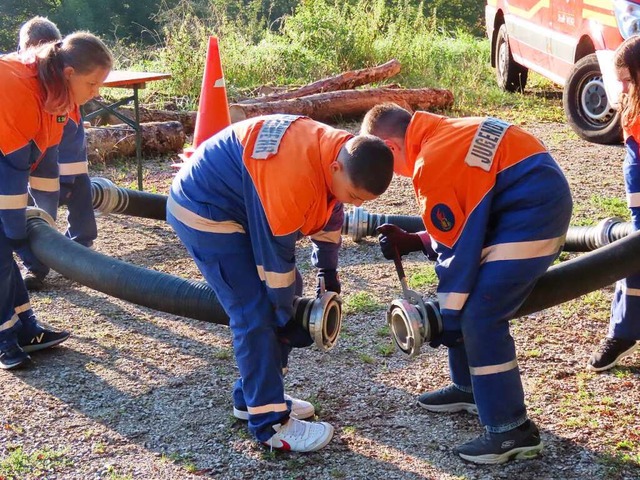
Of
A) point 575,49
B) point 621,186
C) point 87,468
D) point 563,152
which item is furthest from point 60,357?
point 575,49

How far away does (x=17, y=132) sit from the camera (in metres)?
4.31

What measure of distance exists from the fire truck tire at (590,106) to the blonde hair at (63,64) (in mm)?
5781

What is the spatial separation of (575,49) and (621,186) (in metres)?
2.15

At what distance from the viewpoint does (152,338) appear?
4957 millimetres

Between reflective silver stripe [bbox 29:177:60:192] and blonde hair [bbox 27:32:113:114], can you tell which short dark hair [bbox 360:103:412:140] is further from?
reflective silver stripe [bbox 29:177:60:192]

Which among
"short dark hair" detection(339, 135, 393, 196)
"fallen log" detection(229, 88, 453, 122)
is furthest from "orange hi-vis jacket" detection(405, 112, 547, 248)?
"fallen log" detection(229, 88, 453, 122)

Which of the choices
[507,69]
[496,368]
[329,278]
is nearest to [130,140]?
[329,278]

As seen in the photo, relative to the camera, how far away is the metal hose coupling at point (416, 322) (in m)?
3.40

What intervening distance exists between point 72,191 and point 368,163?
3.41 metres

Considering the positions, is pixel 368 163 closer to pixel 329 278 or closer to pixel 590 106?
pixel 329 278

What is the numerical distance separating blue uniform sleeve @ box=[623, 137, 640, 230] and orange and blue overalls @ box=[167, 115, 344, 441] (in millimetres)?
1539

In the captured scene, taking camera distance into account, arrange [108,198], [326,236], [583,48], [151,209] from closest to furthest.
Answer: [326,236] → [108,198] → [151,209] → [583,48]

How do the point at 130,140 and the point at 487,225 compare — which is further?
the point at 130,140

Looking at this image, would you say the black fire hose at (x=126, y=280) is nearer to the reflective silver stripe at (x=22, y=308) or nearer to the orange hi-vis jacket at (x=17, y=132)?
the orange hi-vis jacket at (x=17, y=132)
